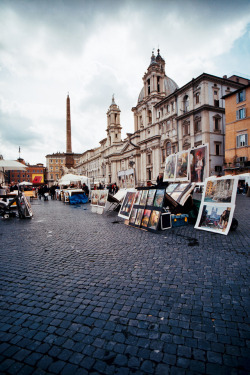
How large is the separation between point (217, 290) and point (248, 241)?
2846mm

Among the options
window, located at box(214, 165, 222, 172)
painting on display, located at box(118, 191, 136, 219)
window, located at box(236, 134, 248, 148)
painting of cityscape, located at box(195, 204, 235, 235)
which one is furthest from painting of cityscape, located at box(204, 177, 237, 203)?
window, located at box(214, 165, 222, 172)

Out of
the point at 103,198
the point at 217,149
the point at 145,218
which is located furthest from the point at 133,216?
the point at 217,149

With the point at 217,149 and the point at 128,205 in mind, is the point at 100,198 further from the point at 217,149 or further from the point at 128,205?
the point at 217,149

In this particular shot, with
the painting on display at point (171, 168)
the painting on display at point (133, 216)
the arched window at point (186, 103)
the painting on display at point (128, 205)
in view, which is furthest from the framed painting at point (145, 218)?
the arched window at point (186, 103)

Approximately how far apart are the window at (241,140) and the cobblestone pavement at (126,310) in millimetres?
24583

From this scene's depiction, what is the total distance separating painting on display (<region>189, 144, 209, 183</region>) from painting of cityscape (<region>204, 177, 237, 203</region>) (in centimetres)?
113

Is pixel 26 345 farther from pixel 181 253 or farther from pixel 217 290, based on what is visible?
pixel 181 253

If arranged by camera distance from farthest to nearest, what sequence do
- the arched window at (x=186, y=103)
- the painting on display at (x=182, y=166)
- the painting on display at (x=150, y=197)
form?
the arched window at (x=186, y=103)
the painting on display at (x=182, y=166)
the painting on display at (x=150, y=197)

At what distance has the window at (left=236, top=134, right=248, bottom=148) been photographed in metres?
24.6

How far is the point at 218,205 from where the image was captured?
6125mm

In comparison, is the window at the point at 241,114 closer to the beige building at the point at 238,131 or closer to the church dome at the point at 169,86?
the beige building at the point at 238,131

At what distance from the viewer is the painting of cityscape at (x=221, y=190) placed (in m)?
5.81

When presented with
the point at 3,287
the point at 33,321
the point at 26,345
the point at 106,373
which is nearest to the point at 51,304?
the point at 33,321

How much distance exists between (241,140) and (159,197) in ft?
79.1
